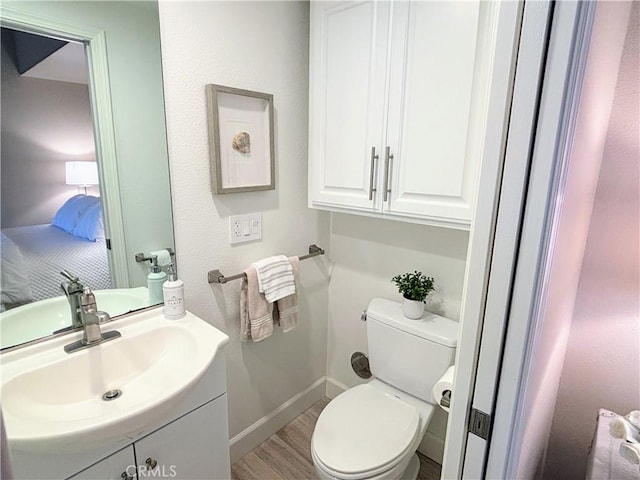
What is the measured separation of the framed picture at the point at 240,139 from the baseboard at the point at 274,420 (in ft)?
3.99

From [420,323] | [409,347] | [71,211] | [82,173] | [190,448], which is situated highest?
[82,173]

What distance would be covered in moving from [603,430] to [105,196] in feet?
5.93

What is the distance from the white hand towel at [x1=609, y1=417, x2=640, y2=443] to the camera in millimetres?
959

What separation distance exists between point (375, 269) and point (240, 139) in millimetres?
933

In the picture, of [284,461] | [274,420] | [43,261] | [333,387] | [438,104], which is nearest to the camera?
[43,261]

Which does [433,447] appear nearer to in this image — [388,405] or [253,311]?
[388,405]

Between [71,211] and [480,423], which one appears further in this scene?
[71,211]

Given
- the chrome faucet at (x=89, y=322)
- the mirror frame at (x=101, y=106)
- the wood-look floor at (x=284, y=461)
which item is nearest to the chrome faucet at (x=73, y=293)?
the chrome faucet at (x=89, y=322)

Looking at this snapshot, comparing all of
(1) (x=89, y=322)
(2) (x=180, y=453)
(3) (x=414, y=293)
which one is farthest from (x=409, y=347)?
(1) (x=89, y=322)

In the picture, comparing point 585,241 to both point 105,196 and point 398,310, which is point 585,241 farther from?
point 105,196

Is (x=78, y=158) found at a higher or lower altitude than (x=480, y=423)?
higher

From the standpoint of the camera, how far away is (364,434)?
54.7 inches

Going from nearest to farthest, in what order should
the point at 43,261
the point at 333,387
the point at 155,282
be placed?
the point at 43,261 → the point at 155,282 → the point at 333,387

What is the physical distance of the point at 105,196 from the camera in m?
1.21
